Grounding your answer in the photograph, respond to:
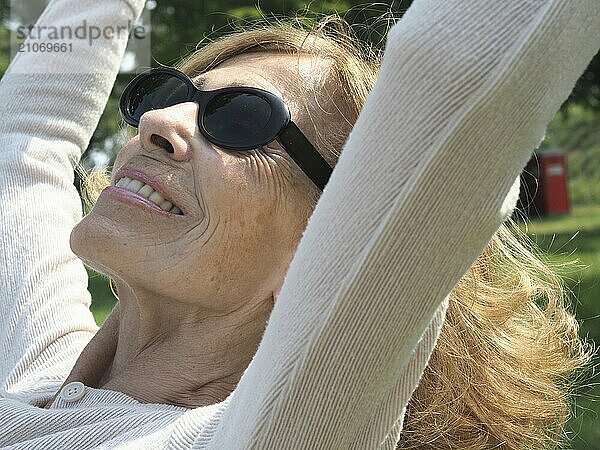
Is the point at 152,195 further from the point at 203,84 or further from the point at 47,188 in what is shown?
the point at 47,188

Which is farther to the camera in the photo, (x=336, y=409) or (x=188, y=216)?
(x=188, y=216)

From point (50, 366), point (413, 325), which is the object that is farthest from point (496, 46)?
point (50, 366)

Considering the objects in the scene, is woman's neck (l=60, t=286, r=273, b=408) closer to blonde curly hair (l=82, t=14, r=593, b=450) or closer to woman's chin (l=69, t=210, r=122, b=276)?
woman's chin (l=69, t=210, r=122, b=276)

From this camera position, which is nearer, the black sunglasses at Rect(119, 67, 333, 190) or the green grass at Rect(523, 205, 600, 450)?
the black sunglasses at Rect(119, 67, 333, 190)

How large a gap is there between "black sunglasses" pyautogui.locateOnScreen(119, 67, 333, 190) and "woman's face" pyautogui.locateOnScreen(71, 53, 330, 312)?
25 mm

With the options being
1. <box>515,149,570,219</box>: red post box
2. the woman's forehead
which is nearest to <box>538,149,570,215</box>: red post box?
<box>515,149,570,219</box>: red post box

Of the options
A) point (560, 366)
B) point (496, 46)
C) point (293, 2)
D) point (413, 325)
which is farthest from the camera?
point (293, 2)

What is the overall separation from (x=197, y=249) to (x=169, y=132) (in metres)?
0.27

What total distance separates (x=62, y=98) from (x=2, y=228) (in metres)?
0.47

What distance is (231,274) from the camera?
2236 millimetres

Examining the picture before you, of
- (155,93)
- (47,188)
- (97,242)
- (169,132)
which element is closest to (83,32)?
(47,188)

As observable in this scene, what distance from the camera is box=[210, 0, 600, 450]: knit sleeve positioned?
4.11ft

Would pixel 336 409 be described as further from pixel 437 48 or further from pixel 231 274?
pixel 231 274

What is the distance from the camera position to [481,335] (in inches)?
93.0
